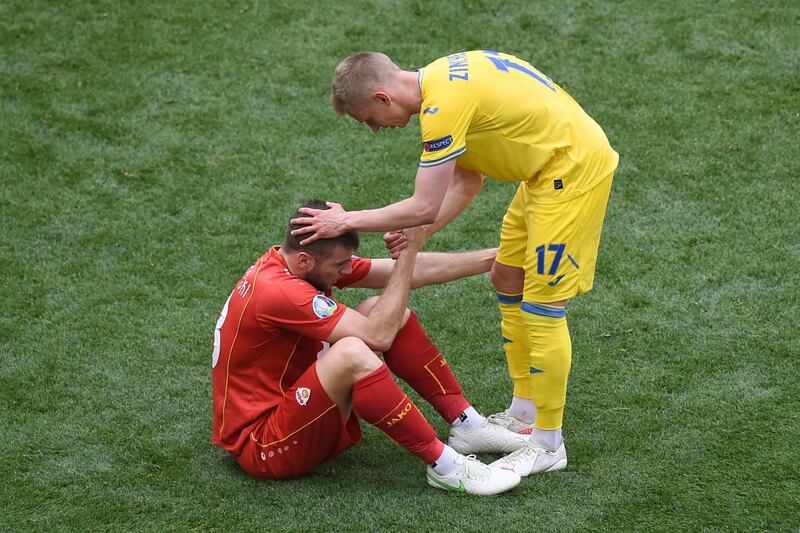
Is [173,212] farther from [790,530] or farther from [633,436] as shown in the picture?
[790,530]

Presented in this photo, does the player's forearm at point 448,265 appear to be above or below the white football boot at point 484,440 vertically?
above

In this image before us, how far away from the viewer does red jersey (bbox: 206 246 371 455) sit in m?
4.17

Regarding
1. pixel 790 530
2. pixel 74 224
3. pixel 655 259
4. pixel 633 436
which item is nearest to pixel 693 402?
pixel 633 436

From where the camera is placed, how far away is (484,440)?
4664 millimetres

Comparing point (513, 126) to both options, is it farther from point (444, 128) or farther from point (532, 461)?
point (532, 461)

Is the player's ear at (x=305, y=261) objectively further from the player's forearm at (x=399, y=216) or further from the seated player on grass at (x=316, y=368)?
the player's forearm at (x=399, y=216)

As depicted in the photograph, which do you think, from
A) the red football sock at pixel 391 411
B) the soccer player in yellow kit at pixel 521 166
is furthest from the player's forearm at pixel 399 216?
the red football sock at pixel 391 411

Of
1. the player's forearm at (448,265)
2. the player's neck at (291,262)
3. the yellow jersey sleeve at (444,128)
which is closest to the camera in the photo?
the yellow jersey sleeve at (444,128)

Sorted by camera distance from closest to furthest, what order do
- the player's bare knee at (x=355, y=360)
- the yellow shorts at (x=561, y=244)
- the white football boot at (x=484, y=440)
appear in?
the player's bare knee at (x=355, y=360)
the yellow shorts at (x=561, y=244)
the white football boot at (x=484, y=440)

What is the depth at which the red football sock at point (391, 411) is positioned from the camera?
4090 mm

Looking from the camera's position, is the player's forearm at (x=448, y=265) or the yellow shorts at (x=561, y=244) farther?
the player's forearm at (x=448, y=265)

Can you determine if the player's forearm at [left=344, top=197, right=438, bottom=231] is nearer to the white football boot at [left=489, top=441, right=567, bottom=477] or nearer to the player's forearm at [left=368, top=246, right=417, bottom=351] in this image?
the player's forearm at [left=368, top=246, right=417, bottom=351]

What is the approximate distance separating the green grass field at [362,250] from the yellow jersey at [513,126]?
1.23 metres

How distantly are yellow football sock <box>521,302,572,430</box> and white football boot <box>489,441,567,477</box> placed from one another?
0.70 ft
